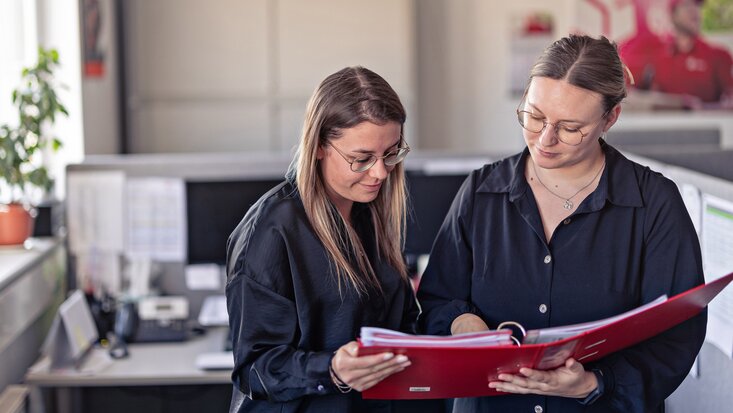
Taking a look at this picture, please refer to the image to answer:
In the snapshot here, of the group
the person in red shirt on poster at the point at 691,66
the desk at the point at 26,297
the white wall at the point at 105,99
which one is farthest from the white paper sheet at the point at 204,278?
the person in red shirt on poster at the point at 691,66

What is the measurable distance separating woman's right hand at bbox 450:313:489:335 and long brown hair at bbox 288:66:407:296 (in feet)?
0.45

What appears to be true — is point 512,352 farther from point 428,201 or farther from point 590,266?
point 428,201

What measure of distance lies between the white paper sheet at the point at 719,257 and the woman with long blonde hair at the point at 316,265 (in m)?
0.69

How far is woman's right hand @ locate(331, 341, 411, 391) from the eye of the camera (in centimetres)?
137

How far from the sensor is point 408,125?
4930 mm

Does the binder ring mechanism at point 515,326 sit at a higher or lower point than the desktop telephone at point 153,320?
higher

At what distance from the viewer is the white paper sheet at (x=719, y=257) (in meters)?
1.81

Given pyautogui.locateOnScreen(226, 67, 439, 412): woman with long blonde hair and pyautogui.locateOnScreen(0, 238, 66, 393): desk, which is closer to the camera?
pyautogui.locateOnScreen(226, 67, 439, 412): woman with long blonde hair

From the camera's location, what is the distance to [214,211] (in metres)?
2.91

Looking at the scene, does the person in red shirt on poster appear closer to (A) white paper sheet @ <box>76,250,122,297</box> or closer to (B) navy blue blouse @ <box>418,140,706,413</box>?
(A) white paper sheet @ <box>76,250,122,297</box>

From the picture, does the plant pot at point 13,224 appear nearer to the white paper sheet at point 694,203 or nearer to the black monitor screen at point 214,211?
the black monitor screen at point 214,211

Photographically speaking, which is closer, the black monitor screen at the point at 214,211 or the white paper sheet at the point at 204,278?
the black monitor screen at the point at 214,211

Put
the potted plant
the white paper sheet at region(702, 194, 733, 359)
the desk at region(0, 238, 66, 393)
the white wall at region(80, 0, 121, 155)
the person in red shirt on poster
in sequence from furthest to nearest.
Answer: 1. the person in red shirt on poster
2. the white wall at region(80, 0, 121, 155)
3. the potted plant
4. the desk at region(0, 238, 66, 393)
5. the white paper sheet at region(702, 194, 733, 359)

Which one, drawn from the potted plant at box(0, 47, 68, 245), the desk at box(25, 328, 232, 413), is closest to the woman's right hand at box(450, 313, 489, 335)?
the desk at box(25, 328, 232, 413)
